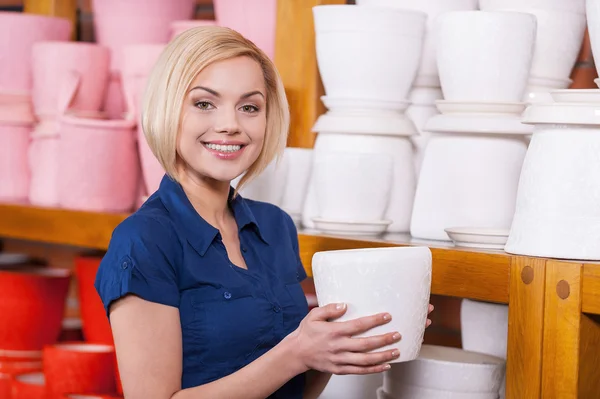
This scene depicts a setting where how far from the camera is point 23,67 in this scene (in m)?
2.09

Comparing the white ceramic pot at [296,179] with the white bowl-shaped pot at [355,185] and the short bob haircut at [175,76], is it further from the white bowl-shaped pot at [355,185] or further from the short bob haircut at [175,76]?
the short bob haircut at [175,76]

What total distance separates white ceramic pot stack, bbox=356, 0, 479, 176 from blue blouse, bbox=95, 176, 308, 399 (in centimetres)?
44

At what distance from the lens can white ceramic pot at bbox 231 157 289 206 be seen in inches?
64.8

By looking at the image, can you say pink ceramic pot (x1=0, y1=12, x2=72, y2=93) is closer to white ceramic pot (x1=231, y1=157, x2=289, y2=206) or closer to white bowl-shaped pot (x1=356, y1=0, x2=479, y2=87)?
white ceramic pot (x1=231, y1=157, x2=289, y2=206)

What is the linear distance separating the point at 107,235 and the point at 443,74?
701mm

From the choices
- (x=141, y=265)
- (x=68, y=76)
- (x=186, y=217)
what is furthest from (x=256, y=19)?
(x=141, y=265)

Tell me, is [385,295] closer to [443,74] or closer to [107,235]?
[443,74]

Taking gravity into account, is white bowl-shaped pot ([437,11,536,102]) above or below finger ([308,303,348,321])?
above

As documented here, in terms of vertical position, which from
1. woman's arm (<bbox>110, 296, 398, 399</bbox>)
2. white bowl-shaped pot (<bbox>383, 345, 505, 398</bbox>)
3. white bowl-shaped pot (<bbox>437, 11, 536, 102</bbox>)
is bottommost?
white bowl-shaped pot (<bbox>383, 345, 505, 398</bbox>)

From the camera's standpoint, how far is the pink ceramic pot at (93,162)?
1917 millimetres

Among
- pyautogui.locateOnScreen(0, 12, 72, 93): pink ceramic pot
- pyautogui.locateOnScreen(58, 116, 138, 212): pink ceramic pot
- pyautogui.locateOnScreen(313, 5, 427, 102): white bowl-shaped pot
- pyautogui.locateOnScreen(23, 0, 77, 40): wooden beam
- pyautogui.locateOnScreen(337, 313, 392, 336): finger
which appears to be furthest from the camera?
pyautogui.locateOnScreen(23, 0, 77, 40): wooden beam

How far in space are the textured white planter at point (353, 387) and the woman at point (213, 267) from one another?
0.65 ft

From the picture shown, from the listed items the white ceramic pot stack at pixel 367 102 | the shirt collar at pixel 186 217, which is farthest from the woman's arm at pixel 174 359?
the white ceramic pot stack at pixel 367 102

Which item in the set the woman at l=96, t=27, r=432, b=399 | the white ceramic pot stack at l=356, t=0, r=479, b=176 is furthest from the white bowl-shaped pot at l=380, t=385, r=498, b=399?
the white ceramic pot stack at l=356, t=0, r=479, b=176
